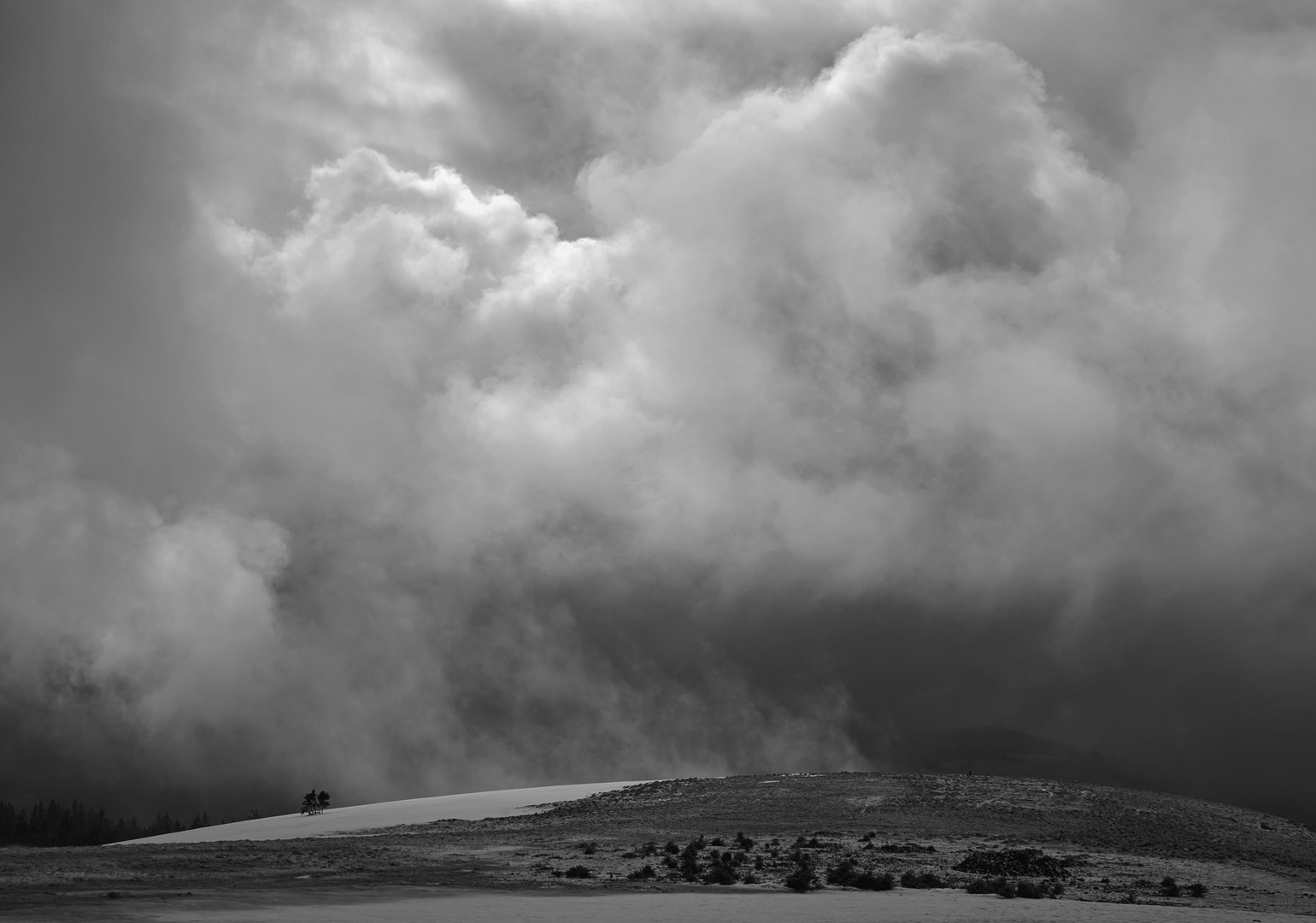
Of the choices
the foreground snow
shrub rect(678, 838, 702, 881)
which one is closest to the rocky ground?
shrub rect(678, 838, 702, 881)

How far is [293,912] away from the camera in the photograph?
33969 millimetres

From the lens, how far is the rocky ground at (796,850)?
150ft

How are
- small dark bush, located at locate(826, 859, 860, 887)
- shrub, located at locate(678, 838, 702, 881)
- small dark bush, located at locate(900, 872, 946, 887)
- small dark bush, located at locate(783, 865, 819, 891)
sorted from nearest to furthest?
small dark bush, located at locate(783, 865, 819, 891) < small dark bush, located at locate(826, 859, 860, 887) < small dark bush, located at locate(900, 872, 946, 887) < shrub, located at locate(678, 838, 702, 881)

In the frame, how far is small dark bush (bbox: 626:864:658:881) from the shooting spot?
4769cm

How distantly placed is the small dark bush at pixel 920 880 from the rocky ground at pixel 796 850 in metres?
0.16

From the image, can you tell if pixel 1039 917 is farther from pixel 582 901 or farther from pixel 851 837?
pixel 851 837

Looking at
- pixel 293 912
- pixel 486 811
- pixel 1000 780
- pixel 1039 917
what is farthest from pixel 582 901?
pixel 486 811

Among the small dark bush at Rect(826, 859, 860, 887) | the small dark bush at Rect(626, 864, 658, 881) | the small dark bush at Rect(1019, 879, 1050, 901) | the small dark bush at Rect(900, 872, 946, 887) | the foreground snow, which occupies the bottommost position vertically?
the small dark bush at Rect(1019, 879, 1050, 901)

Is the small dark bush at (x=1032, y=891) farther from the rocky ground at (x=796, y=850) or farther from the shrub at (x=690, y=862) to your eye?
the shrub at (x=690, y=862)

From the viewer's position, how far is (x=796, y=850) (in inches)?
2288

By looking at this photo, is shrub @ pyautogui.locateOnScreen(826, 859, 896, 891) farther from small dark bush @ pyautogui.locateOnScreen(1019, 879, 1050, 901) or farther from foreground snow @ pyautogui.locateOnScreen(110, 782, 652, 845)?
foreground snow @ pyautogui.locateOnScreen(110, 782, 652, 845)

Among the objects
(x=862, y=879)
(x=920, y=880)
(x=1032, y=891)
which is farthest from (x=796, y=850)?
(x=1032, y=891)

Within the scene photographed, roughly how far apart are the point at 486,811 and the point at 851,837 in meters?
48.2

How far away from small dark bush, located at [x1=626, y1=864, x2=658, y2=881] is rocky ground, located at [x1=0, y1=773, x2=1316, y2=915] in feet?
0.49
